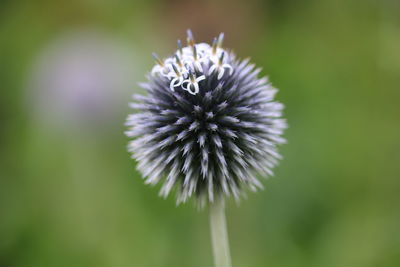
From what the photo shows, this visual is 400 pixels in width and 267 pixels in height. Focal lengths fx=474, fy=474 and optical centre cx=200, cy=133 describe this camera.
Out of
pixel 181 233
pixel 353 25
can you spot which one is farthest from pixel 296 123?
pixel 181 233

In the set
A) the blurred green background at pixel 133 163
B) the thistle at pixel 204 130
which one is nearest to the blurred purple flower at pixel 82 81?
the blurred green background at pixel 133 163

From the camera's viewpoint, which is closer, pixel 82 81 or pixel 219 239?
pixel 219 239

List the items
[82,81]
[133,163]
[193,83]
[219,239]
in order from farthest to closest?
[82,81] → [133,163] → [193,83] → [219,239]

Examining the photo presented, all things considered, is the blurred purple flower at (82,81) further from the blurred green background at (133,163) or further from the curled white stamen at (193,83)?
the curled white stamen at (193,83)

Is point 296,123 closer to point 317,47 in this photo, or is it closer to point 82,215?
point 317,47

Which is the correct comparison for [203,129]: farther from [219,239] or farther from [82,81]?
[82,81]

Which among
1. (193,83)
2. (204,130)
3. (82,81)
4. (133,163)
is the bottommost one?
(133,163)

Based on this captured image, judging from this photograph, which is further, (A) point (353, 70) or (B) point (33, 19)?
(B) point (33, 19)

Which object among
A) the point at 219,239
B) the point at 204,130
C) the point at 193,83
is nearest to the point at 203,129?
the point at 204,130

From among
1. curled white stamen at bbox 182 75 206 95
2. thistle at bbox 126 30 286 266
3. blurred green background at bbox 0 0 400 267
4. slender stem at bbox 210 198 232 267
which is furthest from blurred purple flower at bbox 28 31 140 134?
slender stem at bbox 210 198 232 267

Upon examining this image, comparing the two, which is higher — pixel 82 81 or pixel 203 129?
pixel 82 81
